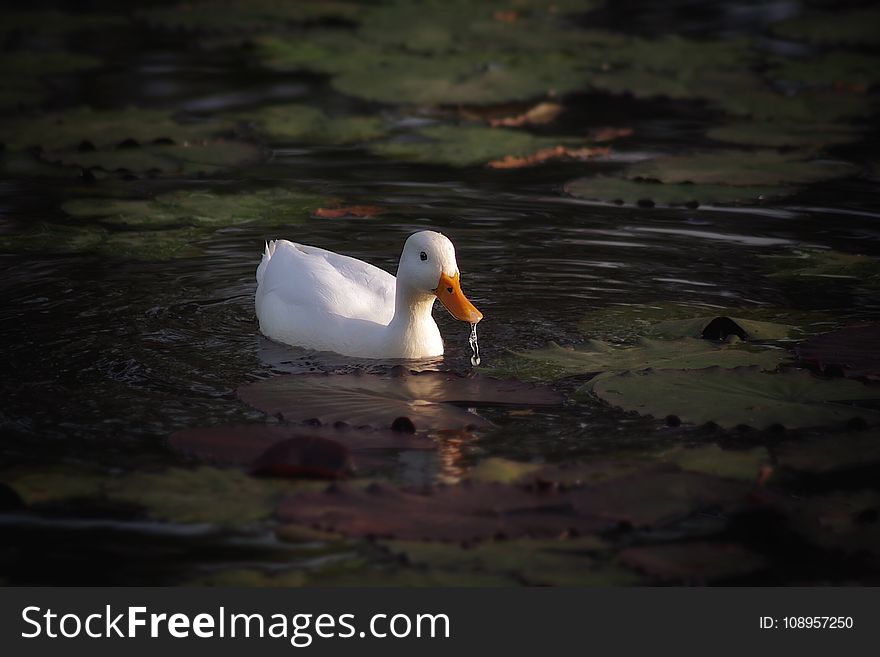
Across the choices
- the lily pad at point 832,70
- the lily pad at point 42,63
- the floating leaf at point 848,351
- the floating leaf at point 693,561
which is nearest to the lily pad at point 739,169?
the lily pad at point 832,70

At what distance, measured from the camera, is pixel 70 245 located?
788cm

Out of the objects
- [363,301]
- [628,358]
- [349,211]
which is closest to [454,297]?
[363,301]

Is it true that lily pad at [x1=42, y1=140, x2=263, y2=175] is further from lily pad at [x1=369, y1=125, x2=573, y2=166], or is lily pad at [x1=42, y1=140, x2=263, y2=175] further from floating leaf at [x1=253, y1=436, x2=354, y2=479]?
floating leaf at [x1=253, y1=436, x2=354, y2=479]

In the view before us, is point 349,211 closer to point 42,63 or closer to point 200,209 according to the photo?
point 200,209

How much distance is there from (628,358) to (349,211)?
125 inches

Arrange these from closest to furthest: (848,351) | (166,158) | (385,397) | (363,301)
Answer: (385,397), (848,351), (363,301), (166,158)

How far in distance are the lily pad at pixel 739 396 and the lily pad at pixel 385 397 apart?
36 centimetres

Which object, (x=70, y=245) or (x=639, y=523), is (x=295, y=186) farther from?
(x=639, y=523)

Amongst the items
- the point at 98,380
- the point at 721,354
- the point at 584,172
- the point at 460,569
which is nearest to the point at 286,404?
the point at 98,380

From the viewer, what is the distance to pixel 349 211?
28.4ft

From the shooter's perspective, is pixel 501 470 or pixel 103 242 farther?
pixel 103 242

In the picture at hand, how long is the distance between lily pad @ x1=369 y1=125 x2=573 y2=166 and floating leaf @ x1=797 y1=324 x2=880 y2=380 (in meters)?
3.92

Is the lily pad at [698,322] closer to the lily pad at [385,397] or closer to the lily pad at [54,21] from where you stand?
the lily pad at [385,397]

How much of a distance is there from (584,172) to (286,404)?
4.76m
